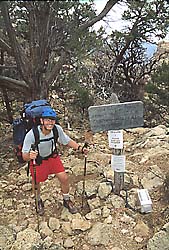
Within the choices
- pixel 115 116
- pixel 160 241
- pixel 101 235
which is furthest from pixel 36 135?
pixel 160 241

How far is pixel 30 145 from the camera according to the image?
13.4ft

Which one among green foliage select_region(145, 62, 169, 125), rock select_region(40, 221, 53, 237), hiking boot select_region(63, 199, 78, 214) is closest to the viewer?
rock select_region(40, 221, 53, 237)

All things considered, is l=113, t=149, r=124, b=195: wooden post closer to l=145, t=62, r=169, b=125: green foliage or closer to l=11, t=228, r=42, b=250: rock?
l=11, t=228, r=42, b=250: rock

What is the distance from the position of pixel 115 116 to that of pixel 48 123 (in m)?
0.84

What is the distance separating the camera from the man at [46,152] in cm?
402

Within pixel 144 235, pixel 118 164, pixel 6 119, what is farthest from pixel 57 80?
pixel 144 235

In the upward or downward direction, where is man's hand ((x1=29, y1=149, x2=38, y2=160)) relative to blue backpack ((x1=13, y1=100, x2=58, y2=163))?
downward

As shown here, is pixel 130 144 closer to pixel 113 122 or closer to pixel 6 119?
pixel 113 122

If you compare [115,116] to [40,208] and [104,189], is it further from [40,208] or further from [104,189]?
[40,208]

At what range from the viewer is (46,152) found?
4281 millimetres

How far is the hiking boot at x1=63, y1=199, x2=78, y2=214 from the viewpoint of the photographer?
14.8 ft

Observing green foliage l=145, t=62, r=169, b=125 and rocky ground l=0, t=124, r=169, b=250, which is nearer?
rocky ground l=0, t=124, r=169, b=250

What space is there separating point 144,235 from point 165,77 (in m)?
4.80

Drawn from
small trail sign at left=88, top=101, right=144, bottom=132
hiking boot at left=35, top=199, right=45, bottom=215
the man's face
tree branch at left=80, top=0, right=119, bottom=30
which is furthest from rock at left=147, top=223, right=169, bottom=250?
tree branch at left=80, top=0, right=119, bottom=30
